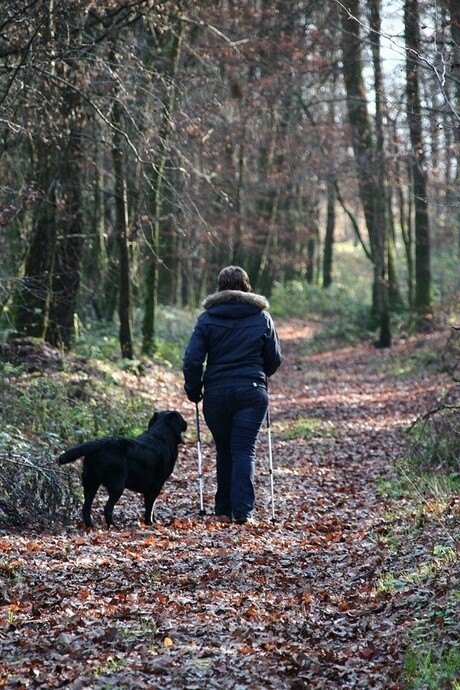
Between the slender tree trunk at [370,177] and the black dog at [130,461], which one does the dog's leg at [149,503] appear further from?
the slender tree trunk at [370,177]

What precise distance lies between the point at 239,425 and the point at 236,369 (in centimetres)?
56

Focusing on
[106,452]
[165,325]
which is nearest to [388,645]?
[106,452]

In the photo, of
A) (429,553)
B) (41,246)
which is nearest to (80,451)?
(429,553)

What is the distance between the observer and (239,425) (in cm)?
930

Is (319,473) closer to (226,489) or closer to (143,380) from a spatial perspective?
(226,489)

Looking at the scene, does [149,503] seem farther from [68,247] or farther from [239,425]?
[68,247]

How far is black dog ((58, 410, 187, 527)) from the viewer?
830cm

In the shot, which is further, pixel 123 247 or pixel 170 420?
pixel 123 247

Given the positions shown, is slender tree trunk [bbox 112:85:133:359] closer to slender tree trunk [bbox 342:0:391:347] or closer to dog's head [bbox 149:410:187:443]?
dog's head [bbox 149:410:187:443]

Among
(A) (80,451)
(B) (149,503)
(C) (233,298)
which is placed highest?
(C) (233,298)

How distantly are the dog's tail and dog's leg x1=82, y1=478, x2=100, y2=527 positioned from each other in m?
0.37

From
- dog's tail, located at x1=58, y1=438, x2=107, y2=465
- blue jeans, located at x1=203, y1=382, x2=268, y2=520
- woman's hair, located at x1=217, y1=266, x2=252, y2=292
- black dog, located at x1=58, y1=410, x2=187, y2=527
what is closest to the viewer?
dog's tail, located at x1=58, y1=438, x2=107, y2=465

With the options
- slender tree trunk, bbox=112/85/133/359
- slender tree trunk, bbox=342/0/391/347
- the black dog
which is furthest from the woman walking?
slender tree trunk, bbox=342/0/391/347

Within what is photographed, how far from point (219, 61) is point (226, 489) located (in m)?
12.2
